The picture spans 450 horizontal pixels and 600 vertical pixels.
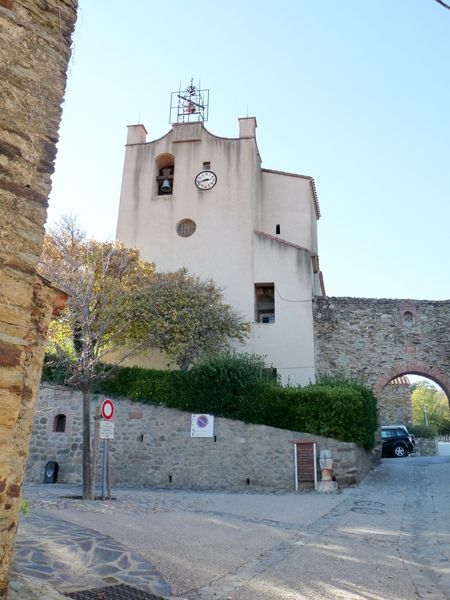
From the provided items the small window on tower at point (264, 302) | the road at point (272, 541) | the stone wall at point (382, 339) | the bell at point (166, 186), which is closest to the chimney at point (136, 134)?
the bell at point (166, 186)

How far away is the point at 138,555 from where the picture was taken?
5.45 m

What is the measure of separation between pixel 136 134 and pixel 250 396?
14.1 metres

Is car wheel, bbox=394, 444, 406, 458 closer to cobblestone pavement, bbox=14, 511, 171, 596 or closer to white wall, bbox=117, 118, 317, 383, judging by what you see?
white wall, bbox=117, 118, 317, 383

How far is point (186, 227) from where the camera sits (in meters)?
21.5

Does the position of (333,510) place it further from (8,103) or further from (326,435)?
(8,103)

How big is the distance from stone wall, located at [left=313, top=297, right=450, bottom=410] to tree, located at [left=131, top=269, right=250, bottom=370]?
351cm

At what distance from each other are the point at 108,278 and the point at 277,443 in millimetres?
7498

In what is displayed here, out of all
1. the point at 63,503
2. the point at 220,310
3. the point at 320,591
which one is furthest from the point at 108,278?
the point at 320,591

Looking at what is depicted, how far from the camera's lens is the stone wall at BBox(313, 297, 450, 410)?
1873 centimetres

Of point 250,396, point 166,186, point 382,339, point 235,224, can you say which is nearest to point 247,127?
point 166,186

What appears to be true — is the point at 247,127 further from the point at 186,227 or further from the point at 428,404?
the point at 428,404

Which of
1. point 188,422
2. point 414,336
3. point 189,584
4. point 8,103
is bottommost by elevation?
point 189,584

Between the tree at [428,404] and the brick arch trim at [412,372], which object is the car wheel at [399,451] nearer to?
the brick arch trim at [412,372]

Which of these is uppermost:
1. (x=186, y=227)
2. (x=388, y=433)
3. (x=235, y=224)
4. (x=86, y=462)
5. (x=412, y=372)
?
(x=186, y=227)
